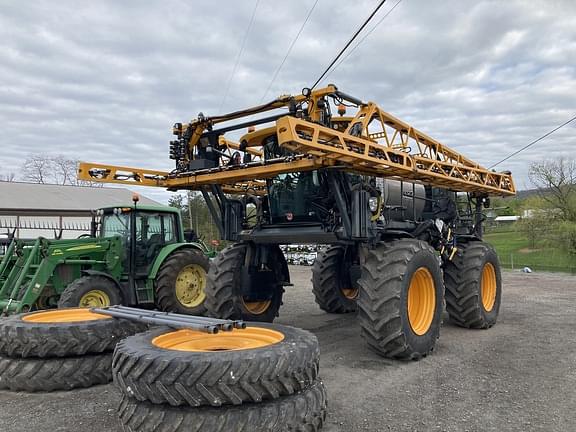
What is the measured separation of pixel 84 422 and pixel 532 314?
8.43 m

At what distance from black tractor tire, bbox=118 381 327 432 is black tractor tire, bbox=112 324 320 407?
0.06 m

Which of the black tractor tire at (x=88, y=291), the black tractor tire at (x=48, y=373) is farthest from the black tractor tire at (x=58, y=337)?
the black tractor tire at (x=88, y=291)

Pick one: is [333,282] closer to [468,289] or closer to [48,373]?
[468,289]

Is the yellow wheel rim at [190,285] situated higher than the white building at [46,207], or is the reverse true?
the white building at [46,207]

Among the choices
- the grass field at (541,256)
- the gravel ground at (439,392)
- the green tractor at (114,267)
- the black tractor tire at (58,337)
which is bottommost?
the grass field at (541,256)

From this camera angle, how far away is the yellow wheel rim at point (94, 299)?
735cm

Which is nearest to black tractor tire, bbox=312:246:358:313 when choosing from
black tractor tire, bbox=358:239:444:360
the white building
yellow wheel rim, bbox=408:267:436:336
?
yellow wheel rim, bbox=408:267:436:336

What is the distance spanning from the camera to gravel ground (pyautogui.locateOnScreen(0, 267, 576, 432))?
3986 mm

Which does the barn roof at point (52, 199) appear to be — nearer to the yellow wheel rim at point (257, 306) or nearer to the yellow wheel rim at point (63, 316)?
the yellow wheel rim at point (257, 306)

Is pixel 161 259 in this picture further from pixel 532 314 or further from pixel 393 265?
pixel 532 314

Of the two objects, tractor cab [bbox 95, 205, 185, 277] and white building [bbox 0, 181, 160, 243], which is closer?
tractor cab [bbox 95, 205, 185, 277]

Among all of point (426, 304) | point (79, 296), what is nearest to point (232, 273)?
point (79, 296)

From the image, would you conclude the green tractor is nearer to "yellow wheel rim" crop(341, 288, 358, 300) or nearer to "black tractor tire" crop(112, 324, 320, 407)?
"yellow wheel rim" crop(341, 288, 358, 300)

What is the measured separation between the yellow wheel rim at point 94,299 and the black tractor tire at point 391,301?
165 inches
